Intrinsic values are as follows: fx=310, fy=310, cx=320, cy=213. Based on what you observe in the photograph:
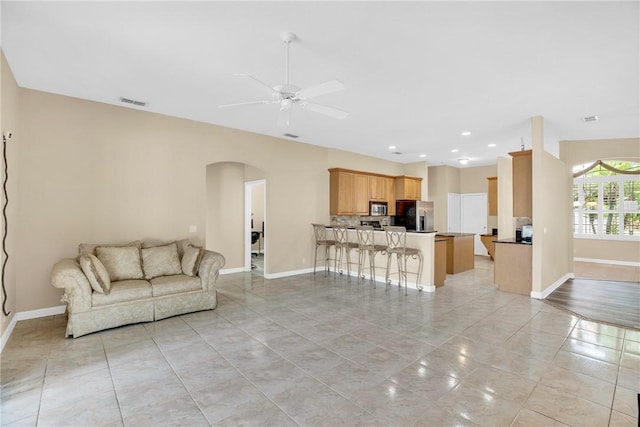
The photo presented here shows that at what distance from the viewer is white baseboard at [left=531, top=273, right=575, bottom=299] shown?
5.12m

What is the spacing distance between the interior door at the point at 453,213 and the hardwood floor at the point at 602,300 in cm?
430

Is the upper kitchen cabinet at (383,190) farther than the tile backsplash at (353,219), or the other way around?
the upper kitchen cabinet at (383,190)

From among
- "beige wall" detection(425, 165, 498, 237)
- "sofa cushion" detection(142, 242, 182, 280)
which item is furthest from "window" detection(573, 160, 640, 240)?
"sofa cushion" detection(142, 242, 182, 280)

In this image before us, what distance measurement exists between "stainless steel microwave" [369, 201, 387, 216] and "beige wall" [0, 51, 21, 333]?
6984mm

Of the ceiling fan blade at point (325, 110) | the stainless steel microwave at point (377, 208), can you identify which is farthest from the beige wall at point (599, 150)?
the ceiling fan blade at point (325, 110)

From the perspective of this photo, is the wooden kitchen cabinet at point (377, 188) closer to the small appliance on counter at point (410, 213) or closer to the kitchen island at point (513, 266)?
the small appliance on counter at point (410, 213)

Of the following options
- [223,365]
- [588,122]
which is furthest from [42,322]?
[588,122]

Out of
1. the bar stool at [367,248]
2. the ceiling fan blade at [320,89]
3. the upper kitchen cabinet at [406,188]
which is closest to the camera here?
the ceiling fan blade at [320,89]

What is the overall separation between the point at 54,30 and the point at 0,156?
1.40m

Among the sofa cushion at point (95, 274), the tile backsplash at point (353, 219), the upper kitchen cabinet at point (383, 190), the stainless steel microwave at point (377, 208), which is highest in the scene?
the upper kitchen cabinet at point (383, 190)

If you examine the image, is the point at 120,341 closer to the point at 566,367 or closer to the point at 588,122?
the point at 566,367

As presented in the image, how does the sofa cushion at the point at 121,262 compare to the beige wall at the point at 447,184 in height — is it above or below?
below

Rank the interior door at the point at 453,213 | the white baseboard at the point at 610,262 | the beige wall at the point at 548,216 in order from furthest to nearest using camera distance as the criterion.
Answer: the interior door at the point at 453,213 → the white baseboard at the point at 610,262 → the beige wall at the point at 548,216

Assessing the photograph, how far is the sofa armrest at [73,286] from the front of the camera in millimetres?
3457
